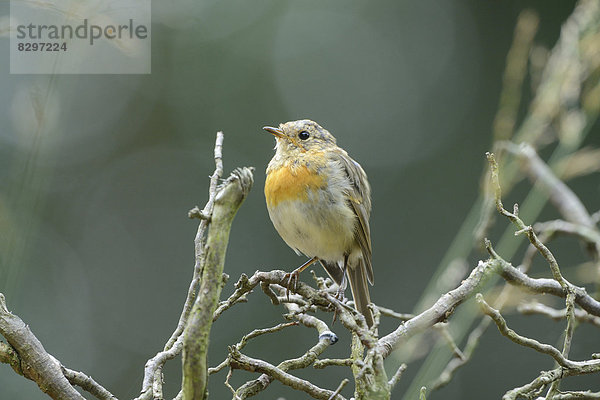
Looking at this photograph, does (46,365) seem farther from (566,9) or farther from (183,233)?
(566,9)

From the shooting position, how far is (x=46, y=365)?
49.7 inches

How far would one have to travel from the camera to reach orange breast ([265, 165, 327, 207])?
11.1 feet

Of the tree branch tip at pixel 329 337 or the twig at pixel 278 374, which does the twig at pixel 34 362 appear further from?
the tree branch tip at pixel 329 337

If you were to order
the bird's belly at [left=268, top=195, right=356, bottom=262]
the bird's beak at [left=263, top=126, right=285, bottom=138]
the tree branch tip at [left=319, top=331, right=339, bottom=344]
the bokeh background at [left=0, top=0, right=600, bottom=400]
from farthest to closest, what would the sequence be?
1. the bokeh background at [left=0, top=0, right=600, bottom=400]
2. the bird's beak at [left=263, top=126, right=285, bottom=138]
3. the bird's belly at [left=268, top=195, right=356, bottom=262]
4. the tree branch tip at [left=319, top=331, right=339, bottom=344]

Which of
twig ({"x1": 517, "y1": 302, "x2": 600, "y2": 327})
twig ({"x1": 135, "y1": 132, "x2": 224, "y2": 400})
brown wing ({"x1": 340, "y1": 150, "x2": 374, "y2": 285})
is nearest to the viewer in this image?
twig ({"x1": 135, "y1": 132, "x2": 224, "y2": 400})

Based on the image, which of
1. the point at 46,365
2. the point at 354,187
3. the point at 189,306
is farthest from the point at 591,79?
the point at 46,365

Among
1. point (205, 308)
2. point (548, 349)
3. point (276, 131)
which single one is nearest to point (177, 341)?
point (205, 308)

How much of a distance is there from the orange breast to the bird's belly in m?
0.03

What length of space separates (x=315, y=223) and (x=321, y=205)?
108 mm

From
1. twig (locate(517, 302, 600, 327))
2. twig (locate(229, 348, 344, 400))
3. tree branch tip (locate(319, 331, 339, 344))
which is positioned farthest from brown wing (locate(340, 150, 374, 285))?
twig (locate(229, 348, 344, 400))

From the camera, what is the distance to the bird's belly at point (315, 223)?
3361 millimetres

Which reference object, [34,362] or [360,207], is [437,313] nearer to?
[34,362]

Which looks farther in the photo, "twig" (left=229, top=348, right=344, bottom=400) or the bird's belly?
the bird's belly

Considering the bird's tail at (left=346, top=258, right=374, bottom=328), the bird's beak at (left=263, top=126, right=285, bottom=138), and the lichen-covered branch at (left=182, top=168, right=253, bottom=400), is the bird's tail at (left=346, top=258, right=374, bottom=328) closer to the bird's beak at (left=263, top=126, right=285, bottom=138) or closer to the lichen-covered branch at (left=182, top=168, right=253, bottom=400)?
the bird's beak at (left=263, top=126, right=285, bottom=138)
